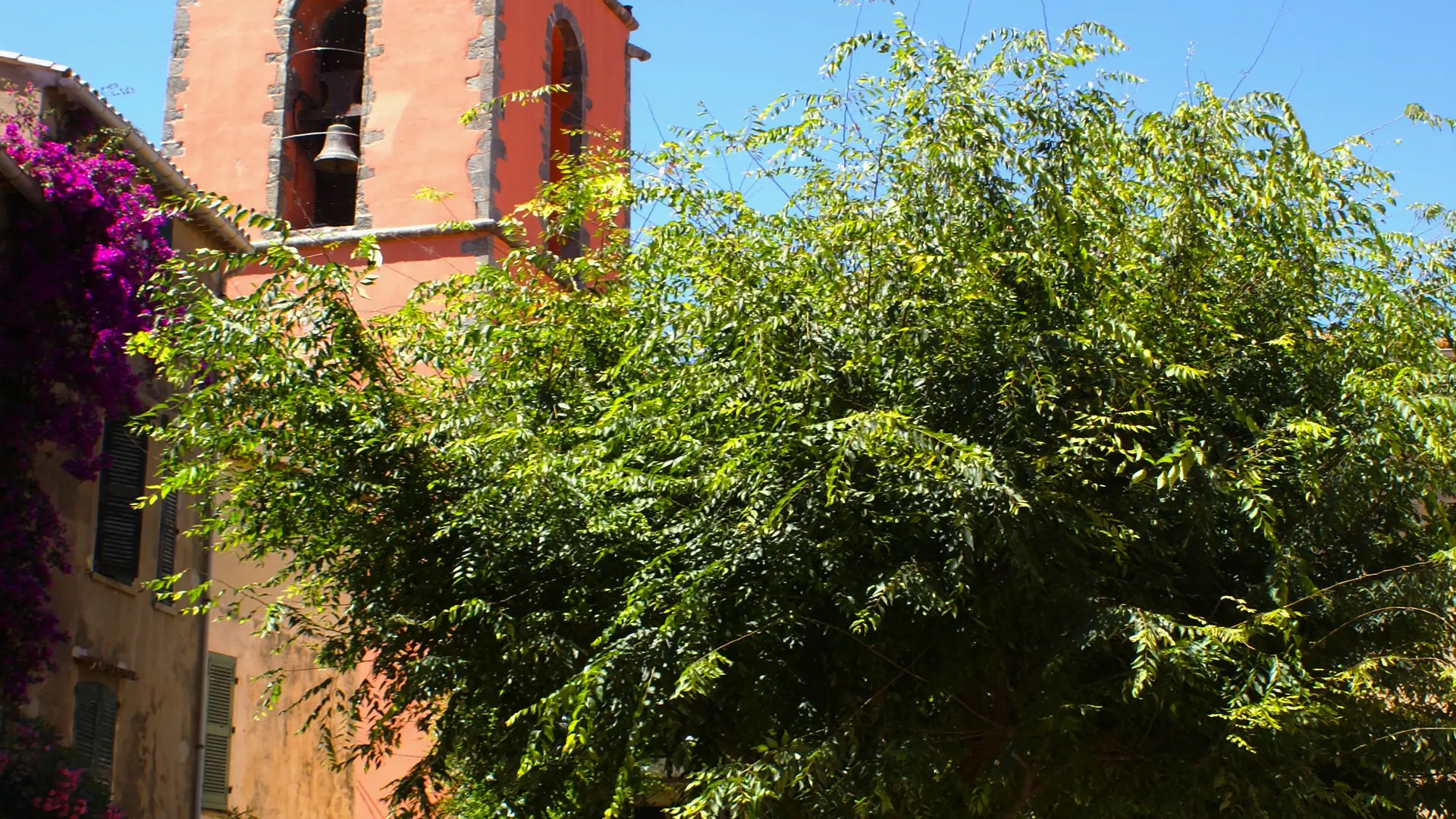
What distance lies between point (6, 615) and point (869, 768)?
20.2 feet

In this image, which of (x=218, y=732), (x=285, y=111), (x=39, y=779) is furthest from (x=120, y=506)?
(x=285, y=111)

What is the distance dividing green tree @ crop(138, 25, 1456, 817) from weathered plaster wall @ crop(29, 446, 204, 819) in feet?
10.1

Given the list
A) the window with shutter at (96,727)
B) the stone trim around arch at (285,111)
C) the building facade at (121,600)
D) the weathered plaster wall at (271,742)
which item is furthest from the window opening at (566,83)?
the window with shutter at (96,727)

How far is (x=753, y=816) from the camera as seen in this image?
6.97 metres

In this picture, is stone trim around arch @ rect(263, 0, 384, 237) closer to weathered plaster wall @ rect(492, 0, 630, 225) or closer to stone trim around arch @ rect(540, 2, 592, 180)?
weathered plaster wall @ rect(492, 0, 630, 225)

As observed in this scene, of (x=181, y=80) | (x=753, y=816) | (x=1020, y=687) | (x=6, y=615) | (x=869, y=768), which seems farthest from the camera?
(x=181, y=80)

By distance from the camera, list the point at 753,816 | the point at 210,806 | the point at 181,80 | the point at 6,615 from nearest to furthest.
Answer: the point at 753,816 → the point at 6,615 → the point at 210,806 → the point at 181,80

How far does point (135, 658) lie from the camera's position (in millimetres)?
12484

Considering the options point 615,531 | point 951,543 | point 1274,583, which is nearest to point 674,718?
point 615,531

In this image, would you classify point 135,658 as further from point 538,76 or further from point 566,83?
point 566,83

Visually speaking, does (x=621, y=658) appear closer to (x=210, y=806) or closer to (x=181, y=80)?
(x=210, y=806)

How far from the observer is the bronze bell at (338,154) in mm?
17812

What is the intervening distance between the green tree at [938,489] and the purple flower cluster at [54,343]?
248 centimetres

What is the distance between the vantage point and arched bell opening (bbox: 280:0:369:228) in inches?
714
